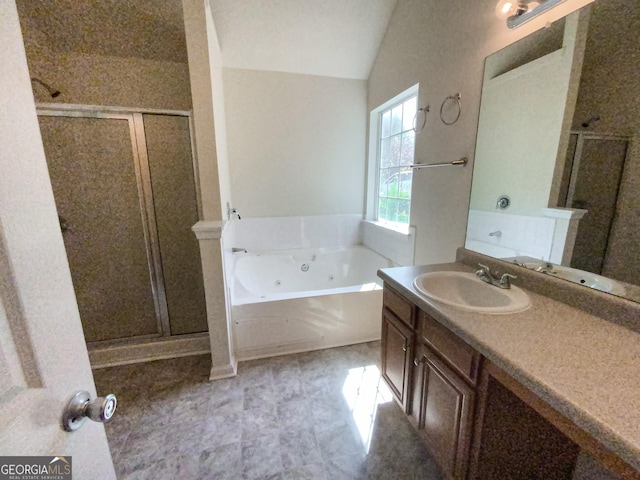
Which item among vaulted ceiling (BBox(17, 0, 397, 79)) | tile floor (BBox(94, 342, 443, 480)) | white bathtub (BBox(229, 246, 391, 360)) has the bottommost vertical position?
tile floor (BBox(94, 342, 443, 480))

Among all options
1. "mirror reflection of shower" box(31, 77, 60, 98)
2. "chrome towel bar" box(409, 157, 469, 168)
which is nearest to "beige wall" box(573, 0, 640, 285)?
"chrome towel bar" box(409, 157, 469, 168)

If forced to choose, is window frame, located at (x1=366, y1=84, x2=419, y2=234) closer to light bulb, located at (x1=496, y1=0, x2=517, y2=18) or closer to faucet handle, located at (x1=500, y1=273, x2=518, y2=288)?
light bulb, located at (x1=496, y1=0, x2=517, y2=18)

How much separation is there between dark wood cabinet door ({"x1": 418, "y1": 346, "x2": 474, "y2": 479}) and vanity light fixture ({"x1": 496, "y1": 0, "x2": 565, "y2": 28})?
1509 millimetres

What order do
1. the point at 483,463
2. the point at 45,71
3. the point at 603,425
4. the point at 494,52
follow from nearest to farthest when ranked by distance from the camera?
1. the point at 603,425
2. the point at 483,463
3. the point at 494,52
4. the point at 45,71

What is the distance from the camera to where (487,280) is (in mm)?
1324

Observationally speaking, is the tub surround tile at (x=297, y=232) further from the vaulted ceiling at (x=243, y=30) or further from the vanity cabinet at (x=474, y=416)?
the vanity cabinet at (x=474, y=416)

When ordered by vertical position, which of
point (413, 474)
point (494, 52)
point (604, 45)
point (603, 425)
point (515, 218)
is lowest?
point (413, 474)

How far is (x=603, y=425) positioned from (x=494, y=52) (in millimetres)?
1669

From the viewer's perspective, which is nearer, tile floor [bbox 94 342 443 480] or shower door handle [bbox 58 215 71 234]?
tile floor [bbox 94 342 443 480]

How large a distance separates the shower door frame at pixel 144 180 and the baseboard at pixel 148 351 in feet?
0.11

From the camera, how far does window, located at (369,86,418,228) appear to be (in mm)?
2498

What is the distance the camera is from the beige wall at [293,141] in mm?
2715

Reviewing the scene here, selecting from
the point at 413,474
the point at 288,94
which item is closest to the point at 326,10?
the point at 288,94

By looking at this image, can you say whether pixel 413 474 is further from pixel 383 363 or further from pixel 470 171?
pixel 470 171
